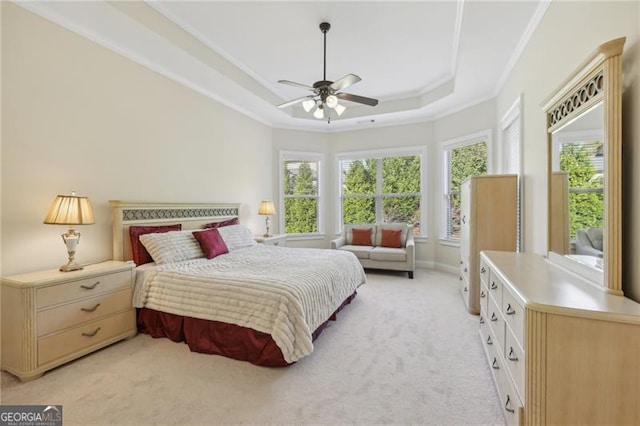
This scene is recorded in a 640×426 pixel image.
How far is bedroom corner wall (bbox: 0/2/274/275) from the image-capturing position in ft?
7.63

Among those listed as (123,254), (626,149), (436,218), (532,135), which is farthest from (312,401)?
(436,218)

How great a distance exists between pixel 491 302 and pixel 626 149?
4.06 feet

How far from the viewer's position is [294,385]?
2.01 m

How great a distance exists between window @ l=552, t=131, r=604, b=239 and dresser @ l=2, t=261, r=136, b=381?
3.54 m

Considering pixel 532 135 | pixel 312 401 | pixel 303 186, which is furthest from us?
pixel 303 186

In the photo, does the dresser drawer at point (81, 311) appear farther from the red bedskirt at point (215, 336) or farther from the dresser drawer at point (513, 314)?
the dresser drawer at point (513, 314)

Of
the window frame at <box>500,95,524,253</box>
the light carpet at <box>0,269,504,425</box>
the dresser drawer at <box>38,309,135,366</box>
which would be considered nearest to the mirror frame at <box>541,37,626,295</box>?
the light carpet at <box>0,269,504,425</box>

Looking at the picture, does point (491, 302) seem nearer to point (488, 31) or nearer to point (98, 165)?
point (488, 31)

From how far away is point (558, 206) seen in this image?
202cm

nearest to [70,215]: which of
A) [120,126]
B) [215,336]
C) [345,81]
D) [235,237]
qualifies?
[120,126]

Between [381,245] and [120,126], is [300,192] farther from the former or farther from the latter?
[120,126]

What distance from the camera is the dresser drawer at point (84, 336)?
2139 millimetres

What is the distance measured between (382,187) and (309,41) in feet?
10.8

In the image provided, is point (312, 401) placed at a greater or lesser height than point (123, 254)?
lesser
